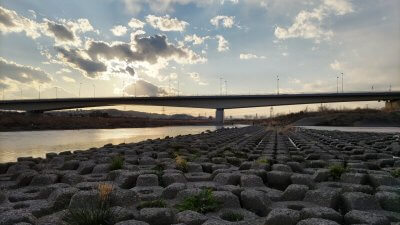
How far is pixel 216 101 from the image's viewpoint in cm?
8575

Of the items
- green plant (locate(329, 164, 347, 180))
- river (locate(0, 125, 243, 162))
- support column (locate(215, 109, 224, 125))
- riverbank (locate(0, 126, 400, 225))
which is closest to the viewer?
riverbank (locate(0, 126, 400, 225))

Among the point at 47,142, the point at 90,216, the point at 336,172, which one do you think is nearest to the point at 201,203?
the point at 90,216

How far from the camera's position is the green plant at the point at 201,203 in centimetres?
534

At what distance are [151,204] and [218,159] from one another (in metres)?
5.26

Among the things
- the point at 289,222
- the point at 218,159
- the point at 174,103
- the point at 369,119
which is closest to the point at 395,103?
the point at 369,119

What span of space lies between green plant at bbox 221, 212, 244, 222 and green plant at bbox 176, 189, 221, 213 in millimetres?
306

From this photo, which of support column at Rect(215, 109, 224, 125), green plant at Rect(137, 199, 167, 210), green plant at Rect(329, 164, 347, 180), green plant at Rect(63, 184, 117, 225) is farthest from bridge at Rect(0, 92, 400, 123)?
green plant at Rect(63, 184, 117, 225)

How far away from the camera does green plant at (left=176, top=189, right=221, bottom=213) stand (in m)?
5.34

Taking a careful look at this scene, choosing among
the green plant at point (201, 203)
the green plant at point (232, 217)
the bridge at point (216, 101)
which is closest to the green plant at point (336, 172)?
the green plant at point (201, 203)

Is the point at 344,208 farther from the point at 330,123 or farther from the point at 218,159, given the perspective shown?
the point at 330,123

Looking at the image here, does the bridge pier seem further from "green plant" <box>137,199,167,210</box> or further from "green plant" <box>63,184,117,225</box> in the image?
"green plant" <box>63,184,117,225</box>

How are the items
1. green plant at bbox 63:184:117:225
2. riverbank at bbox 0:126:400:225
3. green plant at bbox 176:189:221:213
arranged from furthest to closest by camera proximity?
1. green plant at bbox 176:189:221:213
2. riverbank at bbox 0:126:400:225
3. green plant at bbox 63:184:117:225

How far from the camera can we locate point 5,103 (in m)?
88.1

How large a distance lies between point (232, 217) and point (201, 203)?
1.97 feet
